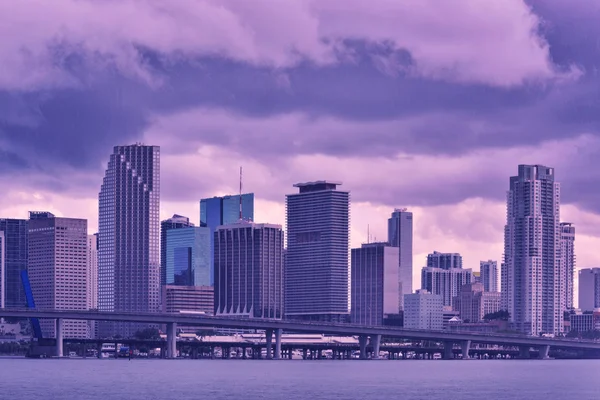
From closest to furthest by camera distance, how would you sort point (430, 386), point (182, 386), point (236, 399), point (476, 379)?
point (236, 399) → point (182, 386) → point (430, 386) → point (476, 379)

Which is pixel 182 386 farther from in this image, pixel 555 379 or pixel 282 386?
pixel 555 379

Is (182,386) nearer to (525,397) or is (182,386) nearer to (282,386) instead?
(282,386)

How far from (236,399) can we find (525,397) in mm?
30403

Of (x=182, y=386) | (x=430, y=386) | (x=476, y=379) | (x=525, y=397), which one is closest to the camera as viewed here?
(x=525, y=397)

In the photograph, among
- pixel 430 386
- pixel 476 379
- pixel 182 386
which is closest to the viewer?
pixel 182 386

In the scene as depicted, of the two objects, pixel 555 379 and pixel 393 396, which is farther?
pixel 555 379

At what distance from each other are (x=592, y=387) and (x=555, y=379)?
27.8m

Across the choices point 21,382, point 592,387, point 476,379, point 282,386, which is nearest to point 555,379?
point 476,379

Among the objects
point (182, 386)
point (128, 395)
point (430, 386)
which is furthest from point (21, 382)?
point (430, 386)

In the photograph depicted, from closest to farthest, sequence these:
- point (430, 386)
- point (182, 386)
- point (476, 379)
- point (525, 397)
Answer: point (525, 397), point (182, 386), point (430, 386), point (476, 379)

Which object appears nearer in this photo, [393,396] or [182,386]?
[393,396]

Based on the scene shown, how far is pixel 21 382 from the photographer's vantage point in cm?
16888

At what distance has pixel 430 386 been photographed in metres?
168

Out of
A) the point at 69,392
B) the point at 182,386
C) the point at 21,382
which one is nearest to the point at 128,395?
the point at 69,392
